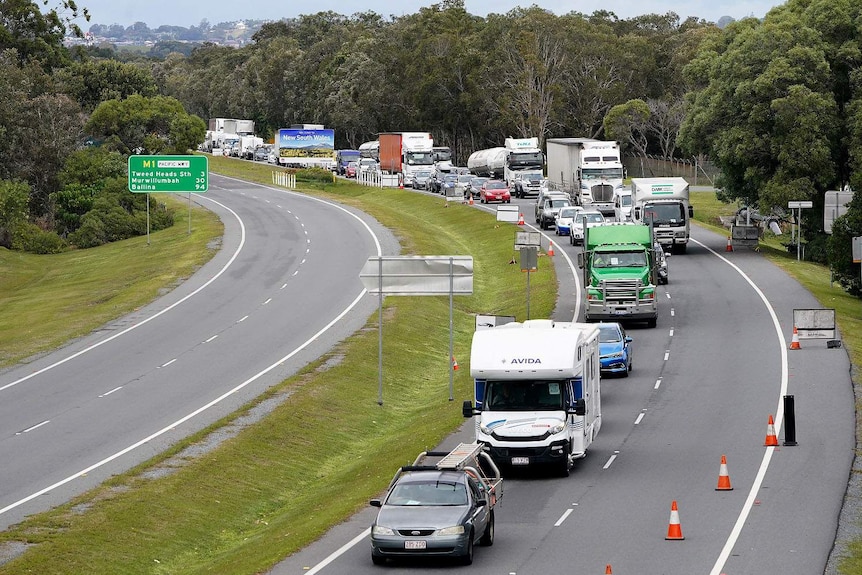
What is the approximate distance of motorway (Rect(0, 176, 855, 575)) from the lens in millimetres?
21609

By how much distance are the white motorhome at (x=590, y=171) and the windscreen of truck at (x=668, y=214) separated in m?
13.6

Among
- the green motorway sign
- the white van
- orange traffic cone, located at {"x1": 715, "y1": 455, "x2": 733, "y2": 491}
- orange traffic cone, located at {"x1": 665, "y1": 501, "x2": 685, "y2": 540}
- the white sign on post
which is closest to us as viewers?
orange traffic cone, located at {"x1": 665, "y1": 501, "x2": 685, "y2": 540}

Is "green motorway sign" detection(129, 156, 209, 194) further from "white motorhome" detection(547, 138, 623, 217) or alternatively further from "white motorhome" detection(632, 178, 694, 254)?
"white motorhome" detection(632, 178, 694, 254)

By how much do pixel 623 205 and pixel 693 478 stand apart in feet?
156

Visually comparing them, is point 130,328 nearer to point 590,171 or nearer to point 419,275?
point 419,275

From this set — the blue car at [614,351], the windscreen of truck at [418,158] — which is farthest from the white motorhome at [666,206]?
the windscreen of truck at [418,158]

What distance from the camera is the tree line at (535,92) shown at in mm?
64250

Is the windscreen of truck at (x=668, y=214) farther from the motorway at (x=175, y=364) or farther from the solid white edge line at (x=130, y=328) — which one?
the solid white edge line at (x=130, y=328)

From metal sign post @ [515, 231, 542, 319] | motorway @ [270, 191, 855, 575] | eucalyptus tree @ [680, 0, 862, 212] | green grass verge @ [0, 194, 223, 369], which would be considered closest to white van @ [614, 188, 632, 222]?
eucalyptus tree @ [680, 0, 862, 212]

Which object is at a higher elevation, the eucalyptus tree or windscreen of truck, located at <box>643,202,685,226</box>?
the eucalyptus tree

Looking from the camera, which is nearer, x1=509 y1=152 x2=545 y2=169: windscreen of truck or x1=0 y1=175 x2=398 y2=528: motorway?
x1=0 y1=175 x2=398 y2=528: motorway

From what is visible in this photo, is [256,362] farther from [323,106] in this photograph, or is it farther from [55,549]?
[323,106]

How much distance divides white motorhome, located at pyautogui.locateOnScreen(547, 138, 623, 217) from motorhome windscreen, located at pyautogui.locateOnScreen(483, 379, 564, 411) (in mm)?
52788

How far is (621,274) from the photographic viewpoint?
4625cm
